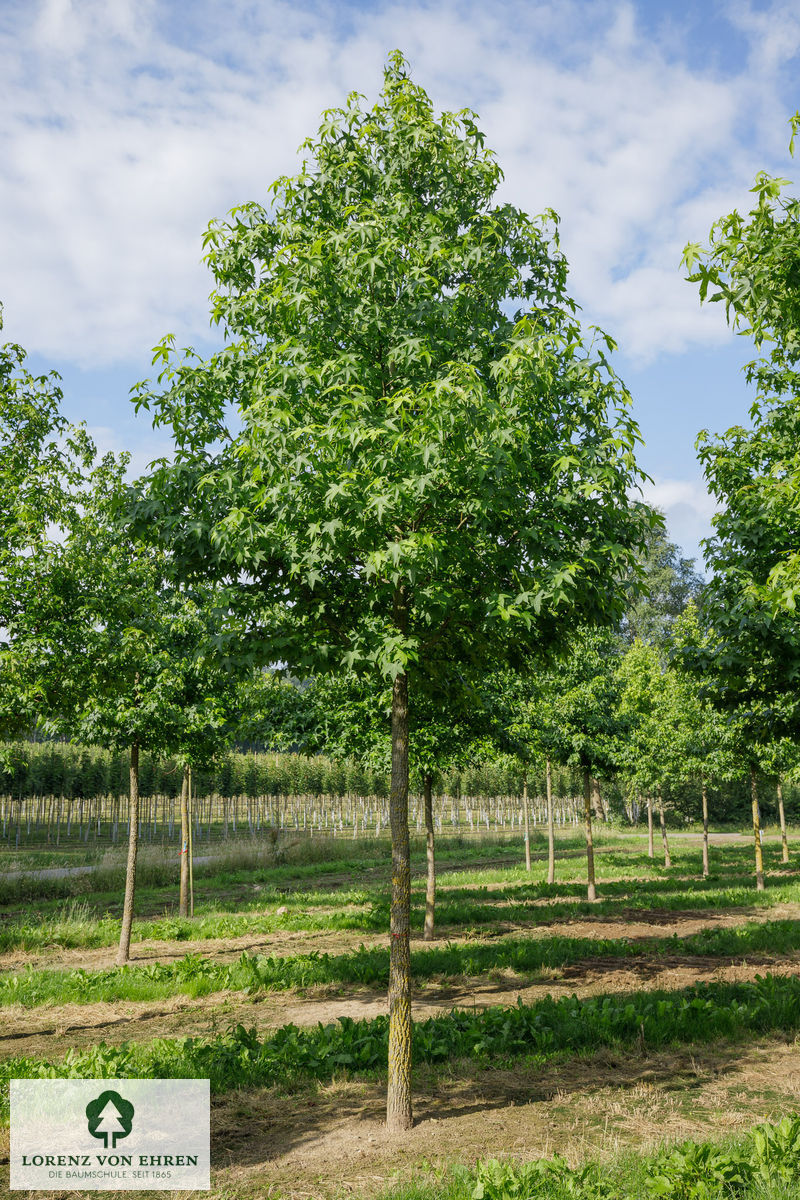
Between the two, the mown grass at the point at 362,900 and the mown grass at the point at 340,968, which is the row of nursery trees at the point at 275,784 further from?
the mown grass at the point at 340,968

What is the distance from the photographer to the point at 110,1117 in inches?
244

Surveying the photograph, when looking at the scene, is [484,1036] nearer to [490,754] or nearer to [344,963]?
[344,963]

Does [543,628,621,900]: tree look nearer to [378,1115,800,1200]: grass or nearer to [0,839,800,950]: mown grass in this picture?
[0,839,800,950]: mown grass

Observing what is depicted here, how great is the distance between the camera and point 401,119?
750 centimetres

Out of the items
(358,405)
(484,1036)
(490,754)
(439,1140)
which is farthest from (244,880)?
(358,405)

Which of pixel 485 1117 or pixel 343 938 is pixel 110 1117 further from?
pixel 343 938

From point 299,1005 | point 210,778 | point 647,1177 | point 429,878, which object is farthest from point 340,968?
point 210,778

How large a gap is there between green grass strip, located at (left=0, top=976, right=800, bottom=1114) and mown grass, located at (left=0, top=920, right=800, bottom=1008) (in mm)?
2330

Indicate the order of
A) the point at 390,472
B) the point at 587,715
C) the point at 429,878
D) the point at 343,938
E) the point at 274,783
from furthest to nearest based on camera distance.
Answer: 1. the point at 274,783
2. the point at 587,715
3. the point at 429,878
4. the point at 343,938
5. the point at 390,472

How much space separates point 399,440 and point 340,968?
29.5 ft

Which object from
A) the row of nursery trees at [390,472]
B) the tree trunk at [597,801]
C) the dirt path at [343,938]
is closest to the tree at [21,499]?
the row of nursery trees at [390,472]

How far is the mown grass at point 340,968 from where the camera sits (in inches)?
419

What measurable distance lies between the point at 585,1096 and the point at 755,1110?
4.55 ft

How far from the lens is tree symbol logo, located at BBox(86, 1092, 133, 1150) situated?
599 centimetres
